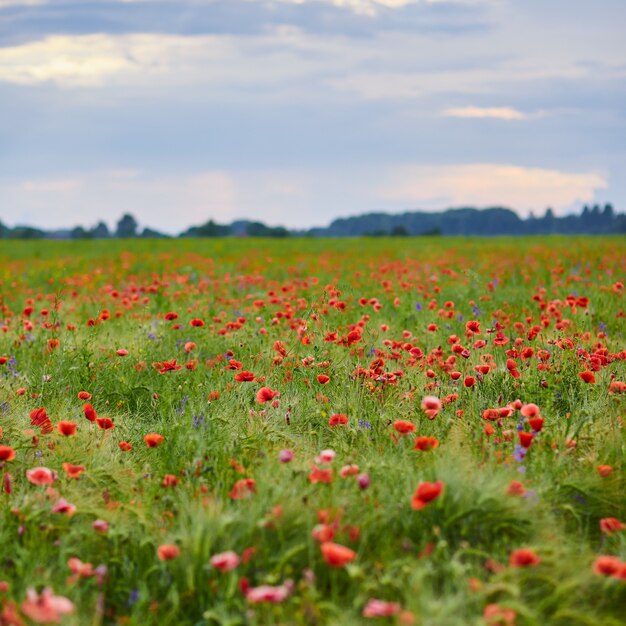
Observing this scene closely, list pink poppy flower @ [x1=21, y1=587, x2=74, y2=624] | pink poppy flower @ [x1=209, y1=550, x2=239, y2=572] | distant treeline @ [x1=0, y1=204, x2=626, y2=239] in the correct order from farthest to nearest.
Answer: distant treeline @ [x1=0, y1=204, x2=626, y2=239]
pink poppy flower @ [x1=209, y1=550, x2=239, y2=572]
pink poppy flower @ [x1=21, y1=587, x2=74, y2=624]

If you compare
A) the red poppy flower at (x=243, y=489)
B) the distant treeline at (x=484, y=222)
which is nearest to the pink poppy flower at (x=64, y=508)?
the red poppy flower at (x=243, y=489)

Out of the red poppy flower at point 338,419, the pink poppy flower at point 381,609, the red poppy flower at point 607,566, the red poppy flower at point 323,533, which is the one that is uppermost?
the red poppy flower at point 338,419

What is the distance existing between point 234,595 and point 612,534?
1.48 m

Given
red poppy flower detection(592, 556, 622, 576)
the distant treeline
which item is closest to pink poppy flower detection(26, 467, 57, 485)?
red poppy flower detection(592, 556, 622, 576)

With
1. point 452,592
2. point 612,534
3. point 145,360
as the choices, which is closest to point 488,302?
point 145,360

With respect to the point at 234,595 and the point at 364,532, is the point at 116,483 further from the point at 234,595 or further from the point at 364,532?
the point at 364,532

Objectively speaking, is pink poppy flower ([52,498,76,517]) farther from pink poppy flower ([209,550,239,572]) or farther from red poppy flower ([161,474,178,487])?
pink poppy flower ([209,550,239,572])

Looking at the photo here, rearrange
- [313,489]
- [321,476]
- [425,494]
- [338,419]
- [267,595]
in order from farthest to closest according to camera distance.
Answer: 1. [338,419]
2. [313,489]
3. [321,476]
4. [425,494]
5. [267,595]

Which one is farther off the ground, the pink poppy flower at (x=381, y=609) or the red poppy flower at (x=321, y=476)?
the red poppy flower at (x=321, y=476)

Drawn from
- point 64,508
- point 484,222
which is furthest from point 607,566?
point 484,222

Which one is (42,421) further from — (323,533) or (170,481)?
(323,533)

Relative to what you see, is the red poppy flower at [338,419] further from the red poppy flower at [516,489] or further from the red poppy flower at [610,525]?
the red poppy flower at [610,525]

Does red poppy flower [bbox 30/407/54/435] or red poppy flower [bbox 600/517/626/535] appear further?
red poppy flower [bbox 30/407/54/435]

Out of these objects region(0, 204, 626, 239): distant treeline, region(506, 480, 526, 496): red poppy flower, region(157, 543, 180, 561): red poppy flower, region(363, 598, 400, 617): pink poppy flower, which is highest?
region(0, 204, 626, 239): distant treeline
